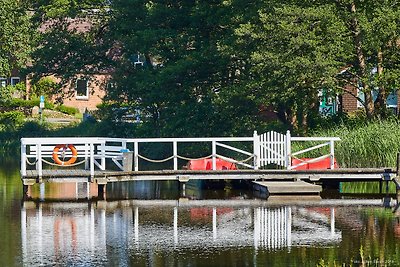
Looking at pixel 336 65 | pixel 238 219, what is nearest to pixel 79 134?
pixel 336 65

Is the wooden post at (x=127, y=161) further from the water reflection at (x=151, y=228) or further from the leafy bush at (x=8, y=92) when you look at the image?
the leafy bush at (x=8, y=92)

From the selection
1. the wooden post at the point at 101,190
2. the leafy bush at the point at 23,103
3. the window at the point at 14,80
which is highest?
the window at the point at 14,80

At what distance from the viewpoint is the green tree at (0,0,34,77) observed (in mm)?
63875

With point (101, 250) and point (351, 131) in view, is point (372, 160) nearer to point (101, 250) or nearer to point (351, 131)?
point (351, 131)

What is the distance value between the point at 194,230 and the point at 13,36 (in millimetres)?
42482

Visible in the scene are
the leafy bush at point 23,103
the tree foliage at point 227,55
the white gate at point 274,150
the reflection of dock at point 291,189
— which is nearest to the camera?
the reflection of dock at point 291,189

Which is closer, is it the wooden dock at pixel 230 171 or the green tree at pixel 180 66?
the wooden dock at pixel 230 171

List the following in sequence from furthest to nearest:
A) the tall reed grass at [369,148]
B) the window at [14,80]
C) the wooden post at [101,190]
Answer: the window at [14,80], the tall reed grass at [369,148], the wooden post at [101,190]

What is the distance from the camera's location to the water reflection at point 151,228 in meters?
22.6

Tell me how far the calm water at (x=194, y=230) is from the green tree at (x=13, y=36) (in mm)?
30618

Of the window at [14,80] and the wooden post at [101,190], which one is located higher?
the window at [14,80]

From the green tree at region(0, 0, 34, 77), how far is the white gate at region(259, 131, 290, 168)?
101 feet

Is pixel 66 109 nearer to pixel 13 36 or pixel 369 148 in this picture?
pixel 13 36

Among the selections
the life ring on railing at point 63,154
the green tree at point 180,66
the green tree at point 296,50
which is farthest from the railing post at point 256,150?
the green tree at point 180,66
